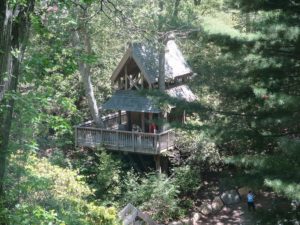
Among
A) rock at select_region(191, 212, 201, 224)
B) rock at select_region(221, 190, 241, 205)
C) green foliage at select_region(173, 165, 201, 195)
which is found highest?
green foliage at select_region(173, 165, 201, 195)

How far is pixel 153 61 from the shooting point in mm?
20719

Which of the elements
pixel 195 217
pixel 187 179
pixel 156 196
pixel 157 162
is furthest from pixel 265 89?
pixel 157 162

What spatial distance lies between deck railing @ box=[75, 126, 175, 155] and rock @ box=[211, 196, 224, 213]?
290 cm

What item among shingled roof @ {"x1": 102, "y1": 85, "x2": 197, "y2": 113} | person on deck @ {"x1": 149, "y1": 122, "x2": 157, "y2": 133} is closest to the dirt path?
person on deck @ {"x1": 149, "y1": 122, "x2": 157, "y2": 133}

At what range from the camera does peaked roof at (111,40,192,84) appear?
19.8 meters

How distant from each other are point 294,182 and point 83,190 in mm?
5683

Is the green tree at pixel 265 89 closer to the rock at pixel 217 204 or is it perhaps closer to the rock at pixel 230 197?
the rock at pixel 217 204

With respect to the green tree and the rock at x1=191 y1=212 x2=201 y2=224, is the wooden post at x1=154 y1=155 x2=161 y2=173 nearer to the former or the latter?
the rock at x1=191 y1=212 x2=201 y2=224

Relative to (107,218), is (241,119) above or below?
above

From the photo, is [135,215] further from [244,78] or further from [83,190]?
[244,78]

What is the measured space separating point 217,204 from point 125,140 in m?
4.71

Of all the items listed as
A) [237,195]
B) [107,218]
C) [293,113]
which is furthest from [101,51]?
[293,113]

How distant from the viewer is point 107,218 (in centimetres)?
1030

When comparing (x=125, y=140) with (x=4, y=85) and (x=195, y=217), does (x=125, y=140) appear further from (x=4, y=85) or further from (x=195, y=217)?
(x=4, y=85)
